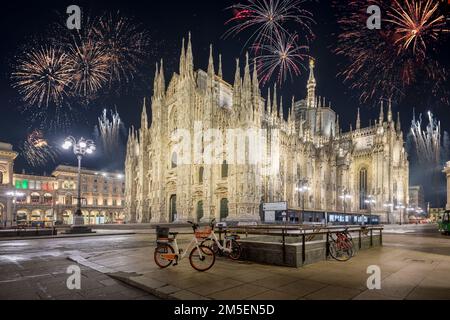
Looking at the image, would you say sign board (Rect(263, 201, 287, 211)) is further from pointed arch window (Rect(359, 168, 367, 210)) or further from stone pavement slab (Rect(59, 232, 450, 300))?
pointed arch window (Rect(359, 168, 367, 210))

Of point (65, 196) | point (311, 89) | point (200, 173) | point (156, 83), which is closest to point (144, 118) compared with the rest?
point (156, 83)

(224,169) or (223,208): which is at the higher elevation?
(224,169)

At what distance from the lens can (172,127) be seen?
52.0m

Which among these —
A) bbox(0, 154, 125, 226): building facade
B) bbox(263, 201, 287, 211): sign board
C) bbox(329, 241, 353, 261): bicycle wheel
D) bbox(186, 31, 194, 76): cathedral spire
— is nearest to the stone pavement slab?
bbox(329, 241, 353, 261): bicycle wheel

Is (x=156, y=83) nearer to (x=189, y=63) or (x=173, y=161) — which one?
(x=189, y=63)

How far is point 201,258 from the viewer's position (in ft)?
24.8

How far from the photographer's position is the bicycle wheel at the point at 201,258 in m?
7.49

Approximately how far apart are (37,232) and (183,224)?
21324mm

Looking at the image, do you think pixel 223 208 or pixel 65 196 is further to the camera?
pixel 65 196

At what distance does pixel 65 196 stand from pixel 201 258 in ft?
251

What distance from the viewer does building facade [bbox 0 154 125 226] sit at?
221 feet

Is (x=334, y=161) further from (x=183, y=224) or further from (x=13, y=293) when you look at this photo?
(x=13, y=293)

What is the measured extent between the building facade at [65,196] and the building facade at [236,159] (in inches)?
742
